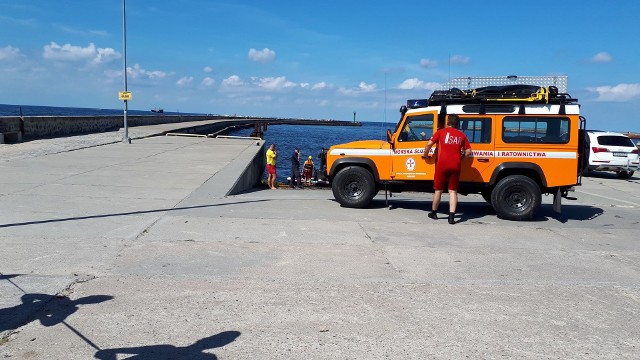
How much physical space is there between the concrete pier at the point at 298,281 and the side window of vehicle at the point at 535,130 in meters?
1.53

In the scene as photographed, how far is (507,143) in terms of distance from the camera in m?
9.69

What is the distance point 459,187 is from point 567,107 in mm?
2336

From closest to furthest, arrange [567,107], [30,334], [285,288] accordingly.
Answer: [30,334], [285,288], [567,107]

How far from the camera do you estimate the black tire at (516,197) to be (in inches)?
378

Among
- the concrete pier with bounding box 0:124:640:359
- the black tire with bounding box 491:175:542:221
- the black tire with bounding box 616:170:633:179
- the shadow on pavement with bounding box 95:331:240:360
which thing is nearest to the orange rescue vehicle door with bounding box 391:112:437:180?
the concrete pier with bounding box 0:124:640:359

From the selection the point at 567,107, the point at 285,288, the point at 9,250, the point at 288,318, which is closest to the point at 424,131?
the point at 567,107

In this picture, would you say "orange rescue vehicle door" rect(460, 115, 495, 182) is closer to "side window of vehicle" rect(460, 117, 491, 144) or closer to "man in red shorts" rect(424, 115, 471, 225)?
"side window of vehicle" rect(460, 117, 491, 144)

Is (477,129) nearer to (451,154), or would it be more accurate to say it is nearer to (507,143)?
(507,143)

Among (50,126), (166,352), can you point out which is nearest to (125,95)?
(50,126)

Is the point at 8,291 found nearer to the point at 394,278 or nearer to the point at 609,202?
the point at 394,278

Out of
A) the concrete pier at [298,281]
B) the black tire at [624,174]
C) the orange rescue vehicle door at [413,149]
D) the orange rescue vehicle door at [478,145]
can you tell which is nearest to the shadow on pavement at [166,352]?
the concrete pier at [298,281]

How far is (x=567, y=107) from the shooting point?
9477mm

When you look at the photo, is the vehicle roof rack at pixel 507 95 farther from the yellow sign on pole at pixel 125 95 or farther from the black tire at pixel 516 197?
the yellow sign on pole at pixel 125 95

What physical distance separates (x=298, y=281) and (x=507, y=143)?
18.7ft
